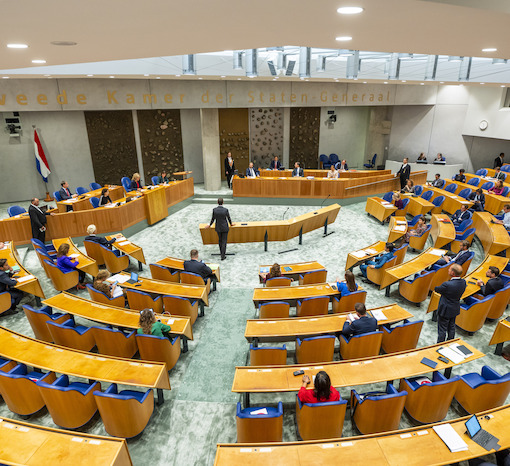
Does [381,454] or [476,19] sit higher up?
[476,19]

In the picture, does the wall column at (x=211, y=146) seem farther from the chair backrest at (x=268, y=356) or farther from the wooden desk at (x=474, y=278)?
the chair backrest at (x=268, y=356)

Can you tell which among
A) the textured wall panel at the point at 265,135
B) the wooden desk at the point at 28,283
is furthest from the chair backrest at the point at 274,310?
the textured wall panel at the point at 265,135

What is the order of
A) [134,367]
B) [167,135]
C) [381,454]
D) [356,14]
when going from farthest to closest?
[167,135]
[134,367]
[381,454]
[356,14]

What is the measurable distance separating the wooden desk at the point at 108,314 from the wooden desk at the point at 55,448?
78.2 inches

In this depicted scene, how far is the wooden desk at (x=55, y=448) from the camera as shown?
131 inches

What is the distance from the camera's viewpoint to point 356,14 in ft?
8.25

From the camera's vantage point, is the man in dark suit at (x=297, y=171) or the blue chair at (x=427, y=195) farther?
the man in dark suit at (x=297, y=171)

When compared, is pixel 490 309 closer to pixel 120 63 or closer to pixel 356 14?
pixel 356 14

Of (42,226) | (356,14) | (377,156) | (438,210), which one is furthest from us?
(377,156)

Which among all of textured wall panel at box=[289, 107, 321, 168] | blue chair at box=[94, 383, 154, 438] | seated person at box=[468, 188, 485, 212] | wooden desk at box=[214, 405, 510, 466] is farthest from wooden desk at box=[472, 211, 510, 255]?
textured wall panel at box=[289, 107, 321, 168]

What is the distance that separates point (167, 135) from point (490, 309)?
14.0m

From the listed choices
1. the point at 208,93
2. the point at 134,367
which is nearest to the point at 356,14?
the point at 134,367

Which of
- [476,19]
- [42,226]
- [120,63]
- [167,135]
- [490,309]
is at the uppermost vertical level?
A: [120,63]

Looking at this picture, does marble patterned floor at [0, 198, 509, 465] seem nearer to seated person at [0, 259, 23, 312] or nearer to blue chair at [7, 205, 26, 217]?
seated person at [0, 259, 23, 312]
